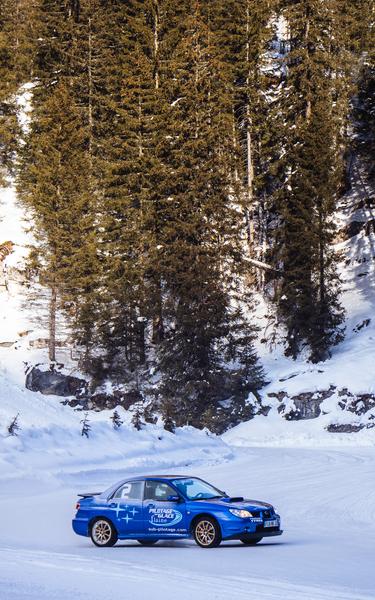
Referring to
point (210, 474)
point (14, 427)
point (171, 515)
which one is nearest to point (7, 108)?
point (14, 427)

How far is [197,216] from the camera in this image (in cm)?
4525

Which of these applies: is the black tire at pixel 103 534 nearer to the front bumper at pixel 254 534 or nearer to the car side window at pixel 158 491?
the car side window at pixel 158 491

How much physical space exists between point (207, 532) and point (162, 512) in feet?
3.00

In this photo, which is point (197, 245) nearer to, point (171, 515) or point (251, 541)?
point (251, 541)

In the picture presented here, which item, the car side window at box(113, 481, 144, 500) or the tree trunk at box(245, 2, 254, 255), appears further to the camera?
the tree trunk at box(245, 2, 254, 255)

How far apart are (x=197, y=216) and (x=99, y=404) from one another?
38.1 feet

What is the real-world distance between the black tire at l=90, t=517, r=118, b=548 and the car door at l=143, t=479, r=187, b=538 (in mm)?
668

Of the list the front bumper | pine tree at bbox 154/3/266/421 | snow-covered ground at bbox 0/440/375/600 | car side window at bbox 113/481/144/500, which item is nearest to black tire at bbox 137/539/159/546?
snow-covered ground at bbox 0/440/375/600

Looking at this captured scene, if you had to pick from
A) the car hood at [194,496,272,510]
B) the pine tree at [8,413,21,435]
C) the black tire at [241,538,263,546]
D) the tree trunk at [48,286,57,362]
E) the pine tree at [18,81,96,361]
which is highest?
the pine tree at [18,81,96,361]

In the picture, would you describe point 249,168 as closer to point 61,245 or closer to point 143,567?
point 61,245

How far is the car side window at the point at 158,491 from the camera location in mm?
14805

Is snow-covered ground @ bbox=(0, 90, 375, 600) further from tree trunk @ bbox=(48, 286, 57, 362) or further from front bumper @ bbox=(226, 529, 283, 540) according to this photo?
tree trunk @ bbox=(48, 286, 57, 362)

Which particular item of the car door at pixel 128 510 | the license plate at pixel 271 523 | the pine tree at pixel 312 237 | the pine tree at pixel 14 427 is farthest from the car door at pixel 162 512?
the pine tree at pixel 312 237

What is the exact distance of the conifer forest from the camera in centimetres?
4419
